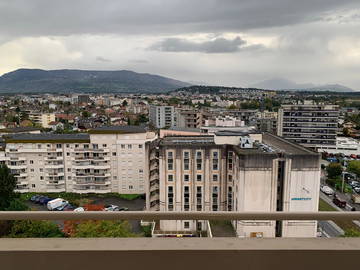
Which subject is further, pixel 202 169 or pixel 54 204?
pixel 54 204

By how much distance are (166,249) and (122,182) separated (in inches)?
548

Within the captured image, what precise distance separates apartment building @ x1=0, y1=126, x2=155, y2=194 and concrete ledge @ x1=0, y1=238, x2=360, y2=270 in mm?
13137

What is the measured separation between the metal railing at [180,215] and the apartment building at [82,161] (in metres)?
13.1

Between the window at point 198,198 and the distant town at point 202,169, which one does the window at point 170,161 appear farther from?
the window at point 198,198

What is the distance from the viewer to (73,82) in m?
147

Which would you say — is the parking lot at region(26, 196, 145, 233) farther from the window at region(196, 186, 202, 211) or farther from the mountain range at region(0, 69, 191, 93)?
the mountain range at region(0, 69, 191, 93)

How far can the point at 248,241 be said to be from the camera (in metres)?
1.06

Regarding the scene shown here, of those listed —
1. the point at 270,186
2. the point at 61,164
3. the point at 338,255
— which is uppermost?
the point at 338,255

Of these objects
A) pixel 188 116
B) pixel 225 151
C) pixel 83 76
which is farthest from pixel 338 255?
pixel 83 76

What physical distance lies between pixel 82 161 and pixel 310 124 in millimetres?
19448

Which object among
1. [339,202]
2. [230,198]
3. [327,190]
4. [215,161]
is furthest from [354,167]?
[215,161]

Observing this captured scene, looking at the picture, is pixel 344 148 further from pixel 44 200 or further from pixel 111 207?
pixel 44 200

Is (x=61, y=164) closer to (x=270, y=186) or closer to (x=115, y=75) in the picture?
(x=270, y=186)

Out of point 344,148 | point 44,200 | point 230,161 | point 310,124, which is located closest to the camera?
point 230,161
